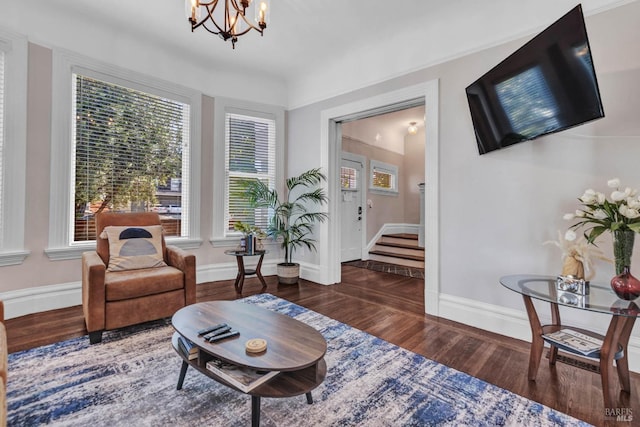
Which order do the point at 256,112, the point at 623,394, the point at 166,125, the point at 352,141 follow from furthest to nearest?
the point at 352,141 → the point at 256,112 → the point at 166,125 → the point at 623,394

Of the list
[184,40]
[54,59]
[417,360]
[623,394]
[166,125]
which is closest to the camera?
[623,394]

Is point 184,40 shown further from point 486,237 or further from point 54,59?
point 486,237

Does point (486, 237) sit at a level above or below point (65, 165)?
below

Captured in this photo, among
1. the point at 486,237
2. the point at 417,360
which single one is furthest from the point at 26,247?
the point at 486,237

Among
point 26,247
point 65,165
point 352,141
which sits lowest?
point 26,247

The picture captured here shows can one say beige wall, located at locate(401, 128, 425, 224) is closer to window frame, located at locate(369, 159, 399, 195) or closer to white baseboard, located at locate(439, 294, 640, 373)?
window frame, located at locate(369, 159, 399, 195)

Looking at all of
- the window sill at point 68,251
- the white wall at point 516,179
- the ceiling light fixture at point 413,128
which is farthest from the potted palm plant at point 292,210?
the ceiling light fixture at point 413,128

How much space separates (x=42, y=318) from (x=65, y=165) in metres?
1.44

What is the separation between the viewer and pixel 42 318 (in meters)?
2.63

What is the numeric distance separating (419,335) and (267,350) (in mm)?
1573

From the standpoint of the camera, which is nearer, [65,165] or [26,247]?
[26,247]

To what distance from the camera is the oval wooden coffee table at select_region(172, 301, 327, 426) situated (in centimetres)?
125

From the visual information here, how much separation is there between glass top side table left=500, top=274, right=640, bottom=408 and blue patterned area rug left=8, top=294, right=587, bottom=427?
0.31 meters

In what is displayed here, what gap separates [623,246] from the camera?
1.66m
